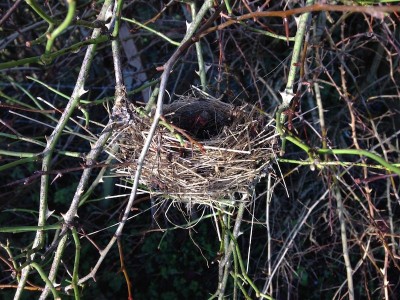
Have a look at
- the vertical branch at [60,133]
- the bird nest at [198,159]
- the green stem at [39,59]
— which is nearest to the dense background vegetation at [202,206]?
the vertical branch at [60,133]

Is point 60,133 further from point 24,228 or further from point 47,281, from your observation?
point 47,281

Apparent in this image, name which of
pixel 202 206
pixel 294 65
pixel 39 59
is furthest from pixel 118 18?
pixel 202 206

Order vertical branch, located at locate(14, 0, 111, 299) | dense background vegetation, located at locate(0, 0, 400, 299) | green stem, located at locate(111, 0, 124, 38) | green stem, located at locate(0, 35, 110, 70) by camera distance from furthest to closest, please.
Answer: dense background vegetation, located at locate(0, 0, 400, 299)
vertical branch, located at locate(14, 0, 111, 299)
green stem, located at locate(111, 0, 124, 38)
green stem, located at locate(0, 35, 110, 70)

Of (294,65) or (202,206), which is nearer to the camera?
(294,65)

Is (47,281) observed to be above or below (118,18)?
below

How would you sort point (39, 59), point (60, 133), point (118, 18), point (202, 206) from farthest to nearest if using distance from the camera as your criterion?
point (202, 206) → point (60, 133) → point (118, 18) → point (39, 59)

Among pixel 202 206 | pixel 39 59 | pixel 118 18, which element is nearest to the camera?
pixel 39 59

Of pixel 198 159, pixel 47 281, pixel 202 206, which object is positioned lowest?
pixel 202 206

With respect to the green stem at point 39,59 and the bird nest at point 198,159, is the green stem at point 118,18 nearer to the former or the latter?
the green stem at point 39,59

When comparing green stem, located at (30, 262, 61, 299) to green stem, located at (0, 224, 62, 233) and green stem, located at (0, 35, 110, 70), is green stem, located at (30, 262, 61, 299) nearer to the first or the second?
green stem, located at (0, 224, 62, 233)

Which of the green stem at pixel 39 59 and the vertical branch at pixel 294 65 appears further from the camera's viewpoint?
the vertical branch at pixel 294 65

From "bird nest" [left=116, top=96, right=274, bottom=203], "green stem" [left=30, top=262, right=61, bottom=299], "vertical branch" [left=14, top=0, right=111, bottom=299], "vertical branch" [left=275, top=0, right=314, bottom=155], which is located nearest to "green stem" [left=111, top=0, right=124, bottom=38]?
"vertical branch" [left=14, top=0, right=111, bottom=299]

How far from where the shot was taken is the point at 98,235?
313 centimetres

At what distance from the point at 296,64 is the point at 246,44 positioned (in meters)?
1.38
